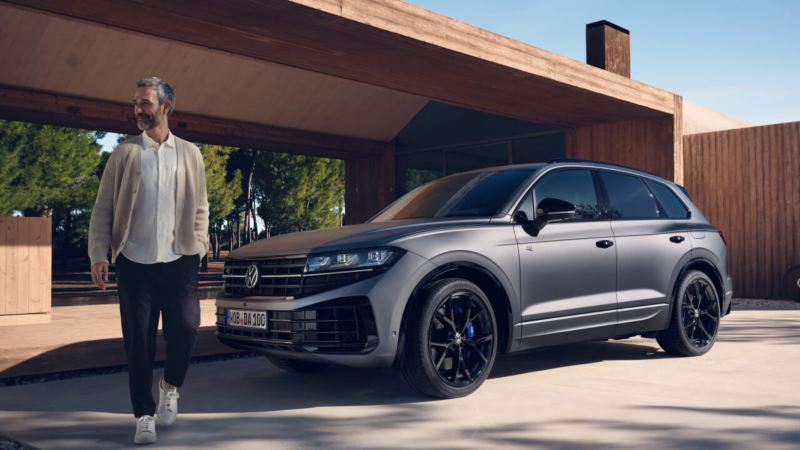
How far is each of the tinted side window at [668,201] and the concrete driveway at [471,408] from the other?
4.38 ft

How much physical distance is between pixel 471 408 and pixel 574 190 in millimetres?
2288

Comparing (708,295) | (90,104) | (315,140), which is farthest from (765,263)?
(90,104)

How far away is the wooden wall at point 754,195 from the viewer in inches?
547

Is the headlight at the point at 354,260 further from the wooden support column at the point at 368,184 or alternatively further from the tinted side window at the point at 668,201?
the wooden support column at the point at 368,184

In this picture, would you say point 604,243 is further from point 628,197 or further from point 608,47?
point 608,47

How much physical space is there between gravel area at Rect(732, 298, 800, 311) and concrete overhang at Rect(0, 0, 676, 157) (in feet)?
11.3

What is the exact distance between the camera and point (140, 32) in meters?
9.22

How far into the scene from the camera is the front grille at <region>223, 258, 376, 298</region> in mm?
5066

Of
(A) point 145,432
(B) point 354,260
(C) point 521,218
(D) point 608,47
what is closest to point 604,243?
(C) point 521,218

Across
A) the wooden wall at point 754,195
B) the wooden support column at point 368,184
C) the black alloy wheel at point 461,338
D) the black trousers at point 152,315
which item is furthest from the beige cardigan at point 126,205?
the wooden support column at point 368,184

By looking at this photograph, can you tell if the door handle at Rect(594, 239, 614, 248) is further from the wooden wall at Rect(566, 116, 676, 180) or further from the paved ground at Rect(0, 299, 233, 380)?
the wooden wall at Rect(566, 116, 676, 180)

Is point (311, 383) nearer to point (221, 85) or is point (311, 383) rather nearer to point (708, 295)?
point (708, 295)

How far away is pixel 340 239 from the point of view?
207 inches

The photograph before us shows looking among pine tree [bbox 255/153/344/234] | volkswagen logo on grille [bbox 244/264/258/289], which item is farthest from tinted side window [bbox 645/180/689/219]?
pine tree [bbox 255/153/344/234]
